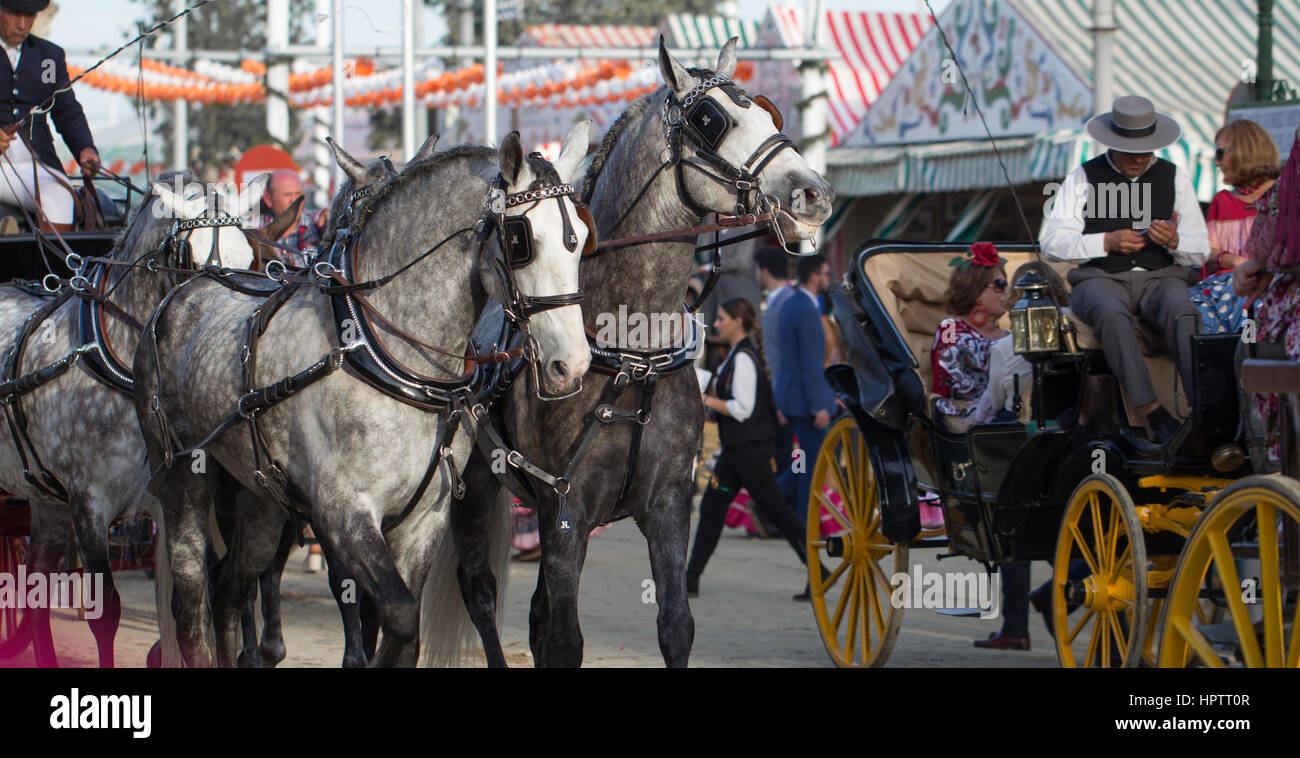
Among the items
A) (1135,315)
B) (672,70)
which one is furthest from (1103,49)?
(672,70)

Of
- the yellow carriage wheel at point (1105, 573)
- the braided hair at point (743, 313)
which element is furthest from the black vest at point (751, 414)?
the yellow carriage wheel at point (1105, 573)

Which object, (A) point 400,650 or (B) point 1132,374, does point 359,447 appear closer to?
(A) point 400,650

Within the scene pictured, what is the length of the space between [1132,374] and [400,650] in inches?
108

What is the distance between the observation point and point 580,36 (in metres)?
28.8

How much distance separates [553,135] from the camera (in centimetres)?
2653

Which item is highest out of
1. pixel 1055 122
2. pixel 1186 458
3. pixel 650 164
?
pixel 1055 122

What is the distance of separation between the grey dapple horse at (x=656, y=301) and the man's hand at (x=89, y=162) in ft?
9.60

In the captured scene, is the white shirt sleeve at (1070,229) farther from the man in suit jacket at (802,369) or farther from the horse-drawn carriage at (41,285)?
the man in suit jacket at (802,369)

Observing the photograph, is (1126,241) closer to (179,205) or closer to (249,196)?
(249,196)

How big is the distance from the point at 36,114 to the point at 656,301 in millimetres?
3696

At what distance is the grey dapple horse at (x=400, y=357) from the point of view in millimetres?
4426

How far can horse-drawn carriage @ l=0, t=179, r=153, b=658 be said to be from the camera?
684 cm
